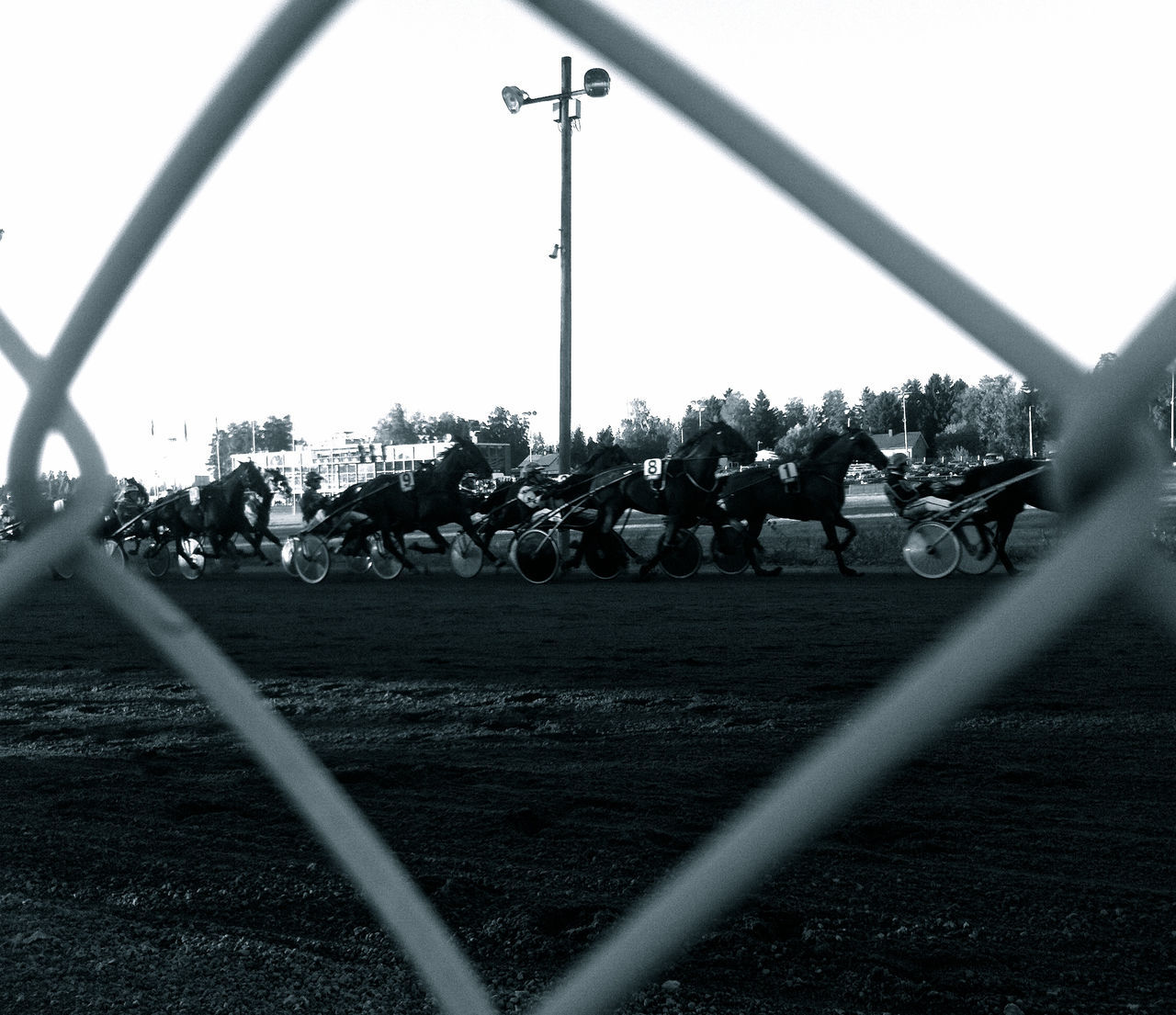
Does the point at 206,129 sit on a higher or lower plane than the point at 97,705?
higher

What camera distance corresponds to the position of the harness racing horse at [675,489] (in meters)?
15.7

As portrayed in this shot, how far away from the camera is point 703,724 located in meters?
6.09

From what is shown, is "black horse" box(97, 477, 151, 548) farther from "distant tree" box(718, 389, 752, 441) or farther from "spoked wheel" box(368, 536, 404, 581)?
"distant tree" box(718, 389, 752, 441)

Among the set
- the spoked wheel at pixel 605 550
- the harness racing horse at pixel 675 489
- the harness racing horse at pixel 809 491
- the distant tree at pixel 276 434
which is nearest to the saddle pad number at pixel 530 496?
the spoked wheel at pixel 605 550

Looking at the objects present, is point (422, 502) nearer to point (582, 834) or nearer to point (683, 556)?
point (683, 556)

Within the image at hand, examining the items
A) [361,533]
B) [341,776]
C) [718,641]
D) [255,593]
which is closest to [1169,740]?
[341,776]

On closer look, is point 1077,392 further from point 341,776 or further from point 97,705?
point 97,705

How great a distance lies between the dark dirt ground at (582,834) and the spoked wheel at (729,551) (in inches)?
284

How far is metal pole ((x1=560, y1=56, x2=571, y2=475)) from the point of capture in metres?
19.1

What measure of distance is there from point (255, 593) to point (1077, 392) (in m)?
15.7

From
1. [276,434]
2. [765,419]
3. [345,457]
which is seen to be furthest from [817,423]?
[276,434]

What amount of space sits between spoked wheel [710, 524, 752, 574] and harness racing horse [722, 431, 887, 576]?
15 cm

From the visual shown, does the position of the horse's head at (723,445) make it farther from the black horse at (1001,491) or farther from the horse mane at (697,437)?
the black horse at (1001,491)

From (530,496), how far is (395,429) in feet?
365
